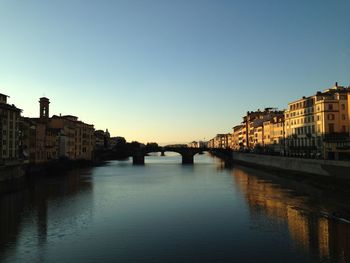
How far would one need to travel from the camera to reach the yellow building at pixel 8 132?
2511 inches

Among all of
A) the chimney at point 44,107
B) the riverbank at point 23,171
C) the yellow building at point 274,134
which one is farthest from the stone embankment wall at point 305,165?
the chimney at point 44,107

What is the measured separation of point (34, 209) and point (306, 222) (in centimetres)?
2671

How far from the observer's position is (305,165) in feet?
201

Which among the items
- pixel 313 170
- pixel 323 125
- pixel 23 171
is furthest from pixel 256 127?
pixel 23 171

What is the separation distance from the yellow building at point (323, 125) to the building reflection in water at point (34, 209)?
40935 millimetres

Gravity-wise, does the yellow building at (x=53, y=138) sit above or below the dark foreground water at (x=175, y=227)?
above

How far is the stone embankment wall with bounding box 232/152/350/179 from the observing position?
4788 centimetres

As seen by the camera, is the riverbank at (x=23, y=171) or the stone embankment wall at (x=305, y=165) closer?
the stone embankment wall at (x=305, y=165)

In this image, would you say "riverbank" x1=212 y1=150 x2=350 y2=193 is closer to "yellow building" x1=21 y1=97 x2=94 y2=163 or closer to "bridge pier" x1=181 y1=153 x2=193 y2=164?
"yellow building" x1=21 y1=97 x2=94 y2=163

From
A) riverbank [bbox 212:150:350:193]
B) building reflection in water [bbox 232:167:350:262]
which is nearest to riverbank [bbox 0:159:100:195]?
building reflection in water [bbox 232:167:350:262]

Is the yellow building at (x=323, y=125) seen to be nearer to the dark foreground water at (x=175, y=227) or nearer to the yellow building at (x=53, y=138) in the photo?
the dark foreground water at (x=175, y=227)

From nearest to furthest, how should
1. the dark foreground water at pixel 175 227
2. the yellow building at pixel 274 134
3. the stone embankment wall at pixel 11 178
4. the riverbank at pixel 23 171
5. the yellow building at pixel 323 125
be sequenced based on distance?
the dark foreground water at pixel 175 227, the stone embankment wall at pixel 11 178, the riverbank at pixel 23 171, the yellow building at pixel 323 125, the yellow building at pixel 274 134

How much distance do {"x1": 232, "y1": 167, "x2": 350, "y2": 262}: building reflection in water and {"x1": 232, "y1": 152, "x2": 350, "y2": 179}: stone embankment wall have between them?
5737 millimetres

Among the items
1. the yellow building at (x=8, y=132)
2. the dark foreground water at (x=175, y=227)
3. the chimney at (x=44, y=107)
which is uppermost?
the chimney at (x=44, y=107)
